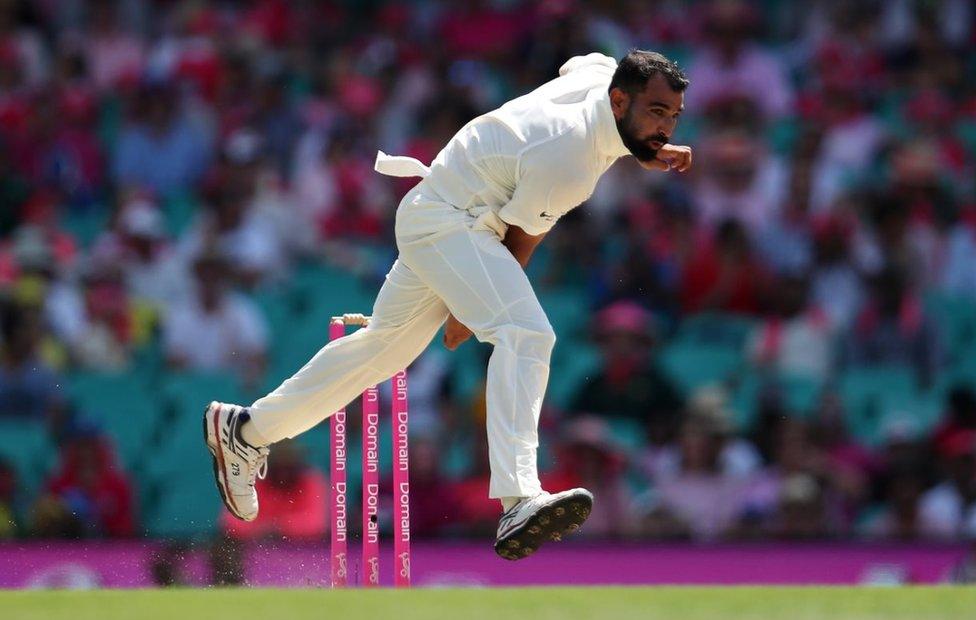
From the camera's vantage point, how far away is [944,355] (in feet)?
35.1

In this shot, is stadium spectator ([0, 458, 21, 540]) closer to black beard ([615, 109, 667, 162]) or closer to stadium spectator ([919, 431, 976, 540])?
black beard ([615, 109, 667, 162])

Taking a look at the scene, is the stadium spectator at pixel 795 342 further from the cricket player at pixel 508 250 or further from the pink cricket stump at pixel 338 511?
the pink cricket stump at pixel 338 511

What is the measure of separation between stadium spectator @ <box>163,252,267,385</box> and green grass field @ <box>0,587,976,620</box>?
461 cm

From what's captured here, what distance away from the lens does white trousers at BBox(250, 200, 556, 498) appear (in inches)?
238

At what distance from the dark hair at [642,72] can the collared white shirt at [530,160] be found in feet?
0.33

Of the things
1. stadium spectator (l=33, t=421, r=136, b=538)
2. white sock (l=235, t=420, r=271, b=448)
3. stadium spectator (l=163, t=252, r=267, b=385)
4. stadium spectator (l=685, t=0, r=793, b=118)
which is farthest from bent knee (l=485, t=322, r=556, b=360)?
stadium spectator (l=685, t=0, r=793, b=118)

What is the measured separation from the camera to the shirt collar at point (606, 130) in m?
6.15

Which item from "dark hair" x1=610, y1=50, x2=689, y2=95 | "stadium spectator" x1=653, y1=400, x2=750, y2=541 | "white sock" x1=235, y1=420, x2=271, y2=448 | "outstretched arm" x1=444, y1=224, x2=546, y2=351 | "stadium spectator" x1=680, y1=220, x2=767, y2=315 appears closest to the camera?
"dark hair" x1=610, y1=50, x2=689, y2=95

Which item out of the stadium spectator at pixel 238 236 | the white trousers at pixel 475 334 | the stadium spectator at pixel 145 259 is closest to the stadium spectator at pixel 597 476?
the stadium spectator at pixel 238 236

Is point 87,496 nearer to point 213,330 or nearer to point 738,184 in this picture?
point 213,330

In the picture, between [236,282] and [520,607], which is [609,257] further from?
[520,607]

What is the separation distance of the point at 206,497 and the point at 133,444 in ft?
2.14

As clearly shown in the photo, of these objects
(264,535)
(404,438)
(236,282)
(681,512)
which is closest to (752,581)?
(681,512)

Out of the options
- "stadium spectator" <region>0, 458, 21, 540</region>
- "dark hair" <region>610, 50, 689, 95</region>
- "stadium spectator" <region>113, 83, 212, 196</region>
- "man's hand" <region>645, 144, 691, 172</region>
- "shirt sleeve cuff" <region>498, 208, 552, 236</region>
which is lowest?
"stadium spectator" <region>0, 458, 21, 540</region>
